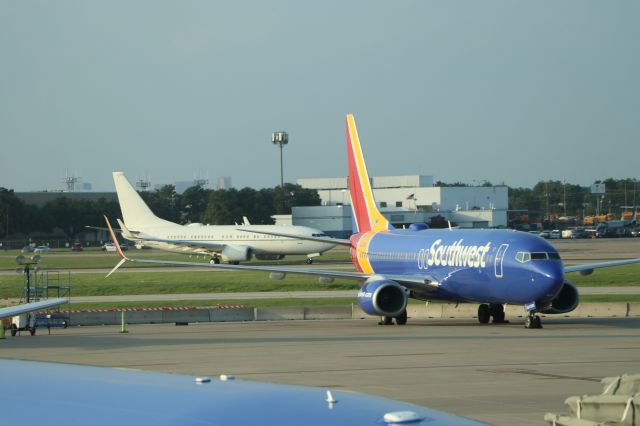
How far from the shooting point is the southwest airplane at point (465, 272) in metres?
27.9

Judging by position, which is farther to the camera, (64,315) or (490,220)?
(490,220)

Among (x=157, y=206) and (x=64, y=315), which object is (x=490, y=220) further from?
(x=64, y=315)

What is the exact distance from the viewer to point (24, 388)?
15.5ft

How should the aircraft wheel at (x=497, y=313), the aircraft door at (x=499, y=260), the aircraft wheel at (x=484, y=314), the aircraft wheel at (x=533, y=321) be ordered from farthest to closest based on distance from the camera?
the aircraft wheel at (x=484, y=314), the aircraft wheel at (x=497, y=313), the aircraft wheel at (x=533, y=321), the aircraft door at (x=499, y=260)

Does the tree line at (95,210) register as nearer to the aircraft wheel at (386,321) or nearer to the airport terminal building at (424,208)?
the airport terminal building at (424,208)

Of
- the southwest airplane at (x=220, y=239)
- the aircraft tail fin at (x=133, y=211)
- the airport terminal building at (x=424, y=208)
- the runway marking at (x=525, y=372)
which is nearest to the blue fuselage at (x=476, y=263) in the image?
the runway marking at (x=525, y=372)

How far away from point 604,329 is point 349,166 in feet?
54.3

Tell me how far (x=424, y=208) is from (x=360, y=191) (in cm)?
10022

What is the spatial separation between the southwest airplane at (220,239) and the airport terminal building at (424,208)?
4520cm

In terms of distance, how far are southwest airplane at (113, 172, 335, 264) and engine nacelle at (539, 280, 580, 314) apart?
A: 44.7 metres

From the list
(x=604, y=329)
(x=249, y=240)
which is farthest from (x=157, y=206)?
(x=604, y=329)

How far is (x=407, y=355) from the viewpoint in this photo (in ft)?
72.6

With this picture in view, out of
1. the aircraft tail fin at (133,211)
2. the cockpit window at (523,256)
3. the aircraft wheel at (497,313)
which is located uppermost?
the aircraft tail fin at (133,211)

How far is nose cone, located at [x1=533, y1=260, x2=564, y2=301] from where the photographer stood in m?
27.4
